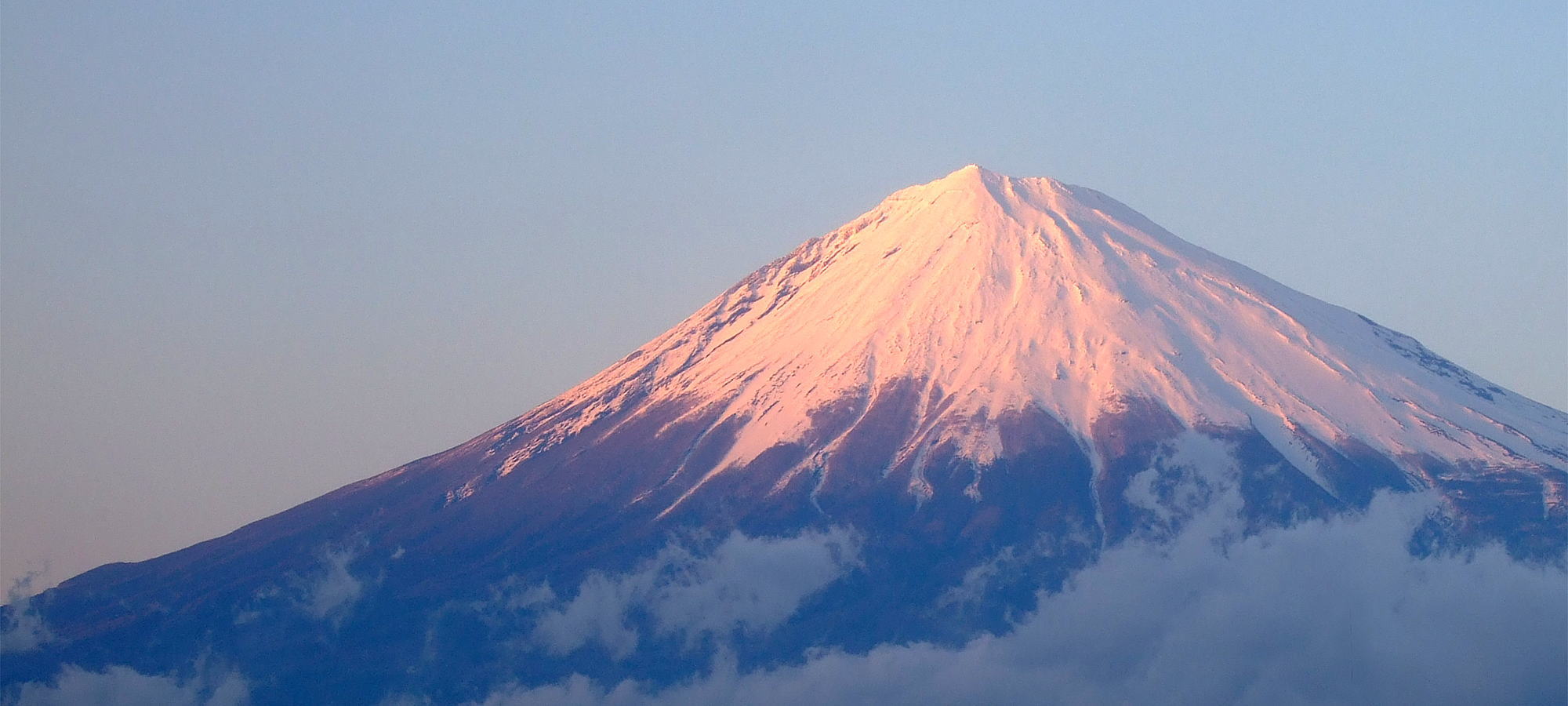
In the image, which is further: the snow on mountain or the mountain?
the snow on mountain

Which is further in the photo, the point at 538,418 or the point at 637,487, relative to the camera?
the point at 538,418

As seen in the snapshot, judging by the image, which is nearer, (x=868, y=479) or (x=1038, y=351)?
(x=868, y=479)

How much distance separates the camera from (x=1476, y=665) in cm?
12912

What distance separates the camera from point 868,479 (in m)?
141

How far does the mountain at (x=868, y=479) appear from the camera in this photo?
137 metres

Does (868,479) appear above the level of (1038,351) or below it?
below

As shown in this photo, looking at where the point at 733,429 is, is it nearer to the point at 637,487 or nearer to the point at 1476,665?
the point at 637,487

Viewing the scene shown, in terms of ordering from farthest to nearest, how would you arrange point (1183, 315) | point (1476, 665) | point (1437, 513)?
point (1183, 315) < point (1437, 513) < point (1476, 665)

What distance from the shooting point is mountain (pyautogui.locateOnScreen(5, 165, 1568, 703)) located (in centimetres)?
13700

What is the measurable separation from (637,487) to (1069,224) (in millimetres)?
38827

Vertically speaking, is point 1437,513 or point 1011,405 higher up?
point 1011,405

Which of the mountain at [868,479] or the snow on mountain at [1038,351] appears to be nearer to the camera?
the mountain at [868,479]

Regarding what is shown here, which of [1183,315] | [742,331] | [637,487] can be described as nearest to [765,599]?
[637,487]

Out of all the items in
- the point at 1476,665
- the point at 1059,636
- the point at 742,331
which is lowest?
the point at 1476,665
